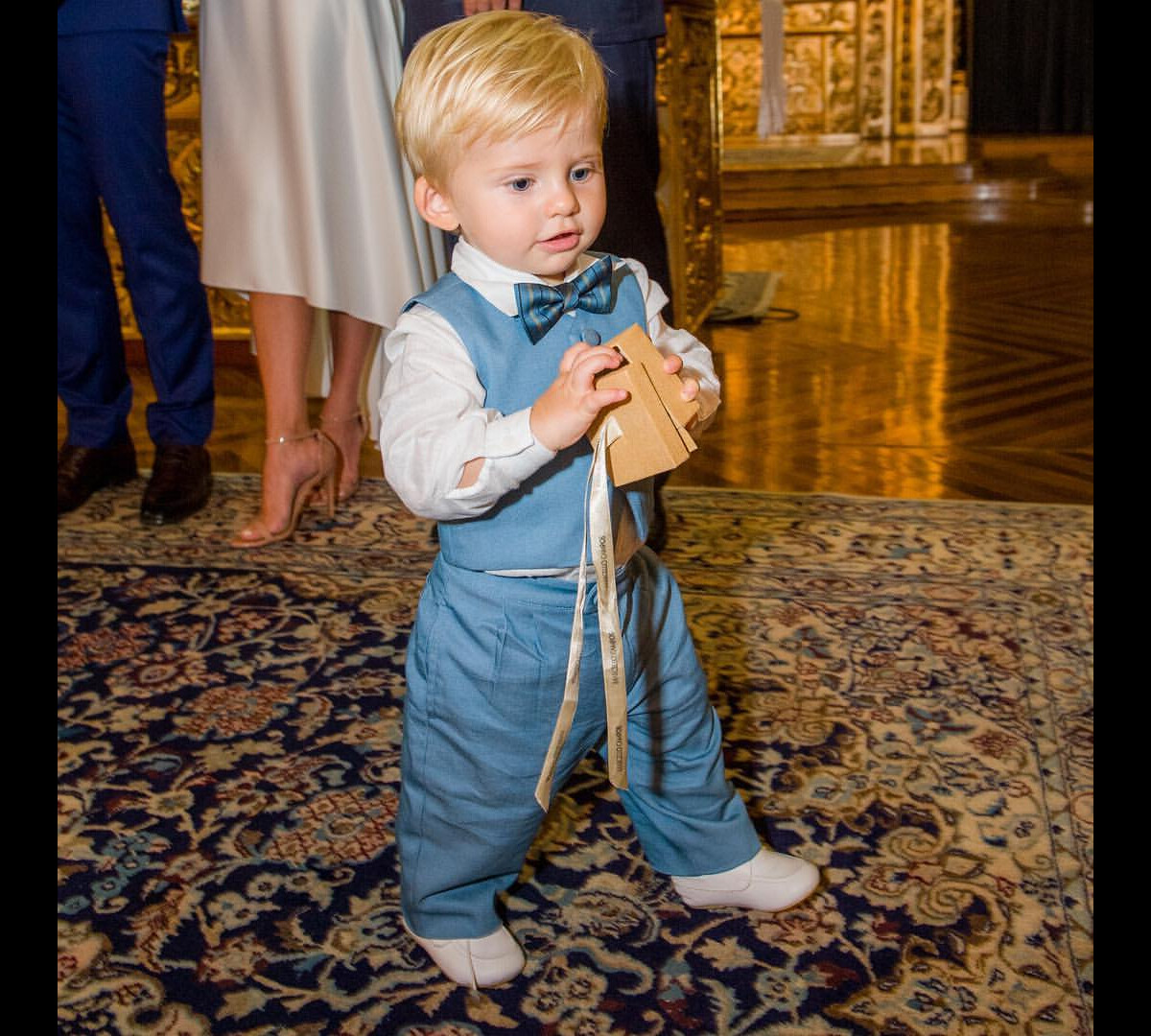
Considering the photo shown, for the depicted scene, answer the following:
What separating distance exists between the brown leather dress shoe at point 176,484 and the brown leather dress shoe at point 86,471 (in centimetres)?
18

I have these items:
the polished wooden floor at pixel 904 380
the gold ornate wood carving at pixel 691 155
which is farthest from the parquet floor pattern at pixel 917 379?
the gold ornate wood carving at pixel 691 155

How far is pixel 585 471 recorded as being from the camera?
138cm

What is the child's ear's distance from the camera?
52.2 inches

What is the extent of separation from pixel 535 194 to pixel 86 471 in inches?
93.2

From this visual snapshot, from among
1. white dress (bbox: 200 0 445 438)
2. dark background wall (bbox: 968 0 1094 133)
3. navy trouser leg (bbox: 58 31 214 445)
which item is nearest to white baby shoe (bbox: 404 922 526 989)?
white dress (bbox: 200 0 445 438)

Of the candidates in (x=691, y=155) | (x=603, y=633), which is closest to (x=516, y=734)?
(x=603, y=633)

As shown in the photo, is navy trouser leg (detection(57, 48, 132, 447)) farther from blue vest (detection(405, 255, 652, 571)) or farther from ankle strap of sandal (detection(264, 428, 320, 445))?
blue vest (detection(405, 255, 652, 571))

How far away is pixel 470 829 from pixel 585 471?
0.44m

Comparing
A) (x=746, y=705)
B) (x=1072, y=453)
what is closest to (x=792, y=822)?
(x=746, y=705)

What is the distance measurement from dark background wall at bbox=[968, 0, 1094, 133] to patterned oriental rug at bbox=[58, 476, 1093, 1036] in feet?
39.8

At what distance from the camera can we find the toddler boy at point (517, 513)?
124 centimetres

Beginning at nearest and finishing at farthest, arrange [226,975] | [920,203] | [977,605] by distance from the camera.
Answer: [226,975] → [977,605] → [920,203]

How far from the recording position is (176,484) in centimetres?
315
